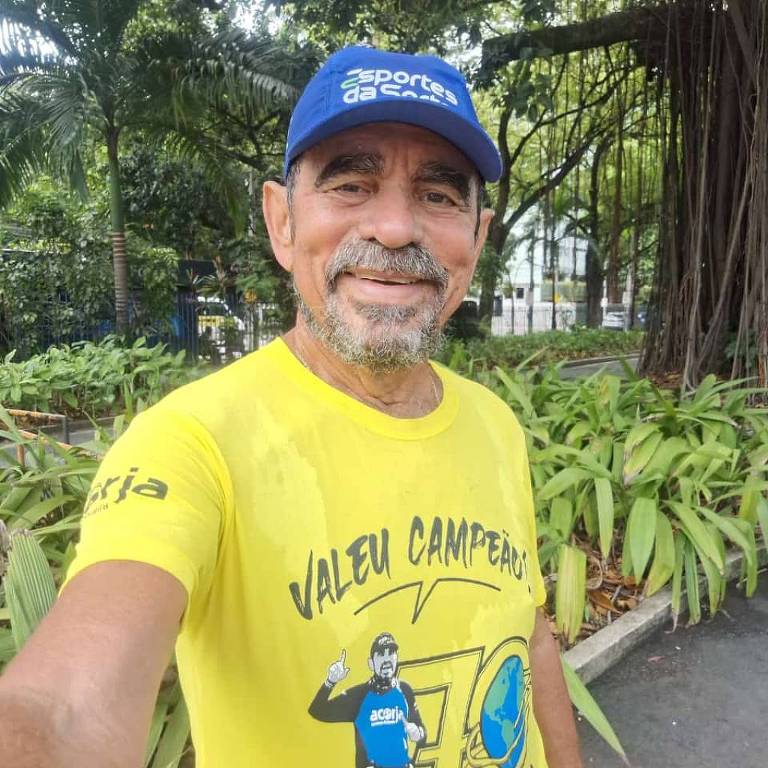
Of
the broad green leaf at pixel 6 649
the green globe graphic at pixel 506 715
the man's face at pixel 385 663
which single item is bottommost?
the broad green leaf at pixel 6 649

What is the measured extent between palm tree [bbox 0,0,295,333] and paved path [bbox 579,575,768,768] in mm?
7482

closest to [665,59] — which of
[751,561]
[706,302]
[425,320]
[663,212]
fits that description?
[663,212]

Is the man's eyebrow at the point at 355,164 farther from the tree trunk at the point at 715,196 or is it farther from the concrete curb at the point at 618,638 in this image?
the tree trunk at the point at 715,196

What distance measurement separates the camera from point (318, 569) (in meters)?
0.89

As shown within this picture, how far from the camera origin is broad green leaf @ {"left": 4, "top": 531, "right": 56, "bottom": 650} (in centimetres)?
140

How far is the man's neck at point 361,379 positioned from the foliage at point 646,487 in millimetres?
1658

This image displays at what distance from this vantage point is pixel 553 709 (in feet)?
4.14

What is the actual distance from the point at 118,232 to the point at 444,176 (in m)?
9.26

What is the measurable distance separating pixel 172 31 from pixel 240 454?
9.27 meters

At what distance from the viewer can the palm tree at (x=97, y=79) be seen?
7.82 m

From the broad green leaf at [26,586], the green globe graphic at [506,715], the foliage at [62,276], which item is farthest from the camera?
the foliage at [62,276]

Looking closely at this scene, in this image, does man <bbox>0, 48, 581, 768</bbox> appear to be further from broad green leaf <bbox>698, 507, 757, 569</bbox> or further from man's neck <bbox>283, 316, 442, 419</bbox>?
broad green leaf <bbox>698, 507, 757, 569</bbox>

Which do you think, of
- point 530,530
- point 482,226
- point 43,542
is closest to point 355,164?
point 482,226

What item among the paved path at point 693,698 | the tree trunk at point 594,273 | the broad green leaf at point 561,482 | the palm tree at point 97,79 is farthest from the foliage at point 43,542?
the tree trunk at point 594,273
